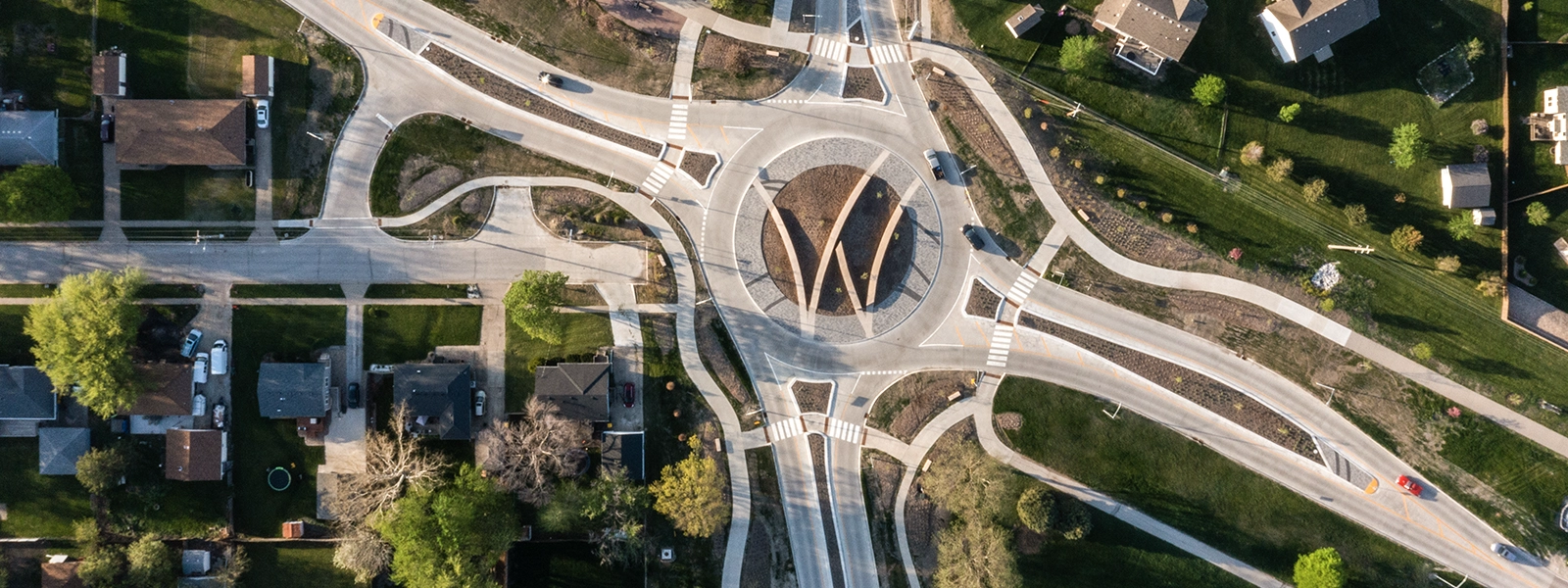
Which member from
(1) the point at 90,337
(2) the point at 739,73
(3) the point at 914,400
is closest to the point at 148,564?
(1) the point at 90,337

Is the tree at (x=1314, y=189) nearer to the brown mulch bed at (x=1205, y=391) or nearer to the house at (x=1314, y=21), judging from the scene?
the house at (x=1314, y=21)

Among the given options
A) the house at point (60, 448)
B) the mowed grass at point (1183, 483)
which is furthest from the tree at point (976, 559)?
the house at point (60, 448)

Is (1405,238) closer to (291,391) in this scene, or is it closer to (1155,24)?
(1155,24)

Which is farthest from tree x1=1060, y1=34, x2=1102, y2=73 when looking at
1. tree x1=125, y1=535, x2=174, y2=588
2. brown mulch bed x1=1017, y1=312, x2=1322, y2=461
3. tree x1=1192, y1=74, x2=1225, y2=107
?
tree x1=125, y1=535, x2=174, y2=588

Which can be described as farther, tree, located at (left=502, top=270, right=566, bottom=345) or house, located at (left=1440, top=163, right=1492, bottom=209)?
house, located at (left=1440, top=163, right=1492, bottom=209)

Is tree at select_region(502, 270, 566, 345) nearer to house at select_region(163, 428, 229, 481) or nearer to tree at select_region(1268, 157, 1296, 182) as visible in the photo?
house at select_region(163, 428, 229, 481)

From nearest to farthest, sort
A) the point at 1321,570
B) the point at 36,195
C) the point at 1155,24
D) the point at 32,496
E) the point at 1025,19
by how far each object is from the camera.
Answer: the point at 36,195, the point at 1321,570, the point at 1155,24, the point at 32,496, the point at 1025,19
